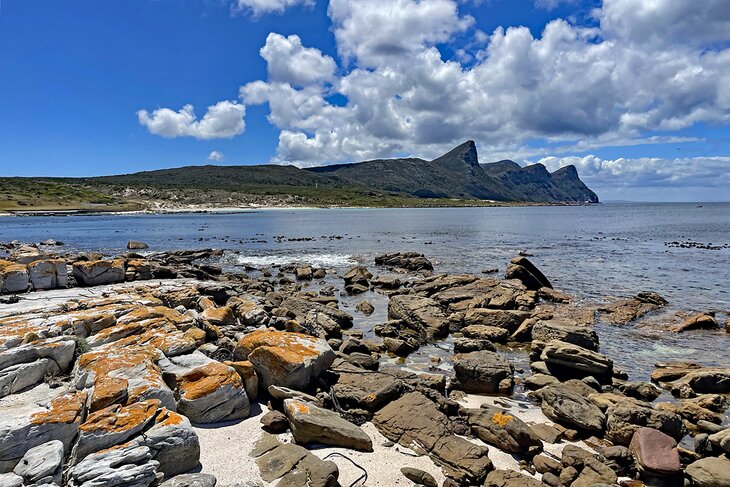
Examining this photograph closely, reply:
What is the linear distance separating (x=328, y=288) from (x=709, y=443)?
22926 millimetres

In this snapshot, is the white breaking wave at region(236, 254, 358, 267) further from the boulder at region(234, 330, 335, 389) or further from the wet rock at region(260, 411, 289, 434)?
the wet rock at region(260, 411, 289, 434)

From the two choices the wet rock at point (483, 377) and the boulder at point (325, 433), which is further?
the wet rock at point (483, 377)

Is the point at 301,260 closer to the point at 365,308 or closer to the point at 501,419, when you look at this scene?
the point at 365,308

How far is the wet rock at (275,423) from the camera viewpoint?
928cm

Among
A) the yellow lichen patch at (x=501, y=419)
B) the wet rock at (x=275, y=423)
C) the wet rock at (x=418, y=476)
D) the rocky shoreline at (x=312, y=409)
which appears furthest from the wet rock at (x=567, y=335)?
the wet rock at (x=275, y=423)

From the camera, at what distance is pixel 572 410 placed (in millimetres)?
10953

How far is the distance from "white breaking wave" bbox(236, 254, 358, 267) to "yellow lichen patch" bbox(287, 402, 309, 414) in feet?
105

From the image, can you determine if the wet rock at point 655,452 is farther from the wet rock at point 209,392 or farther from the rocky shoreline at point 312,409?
the wet rock at point 209,392

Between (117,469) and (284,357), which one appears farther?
(284,357)

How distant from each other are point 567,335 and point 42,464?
1696 cm

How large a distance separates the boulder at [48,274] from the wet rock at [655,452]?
24512mm

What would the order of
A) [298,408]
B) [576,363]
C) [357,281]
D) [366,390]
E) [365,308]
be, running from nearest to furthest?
[298,408] < [366,390] < [576,363] < [365,308] < [357,281]

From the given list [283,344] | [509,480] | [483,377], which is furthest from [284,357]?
[483,377]

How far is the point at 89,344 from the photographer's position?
36.7 ft
